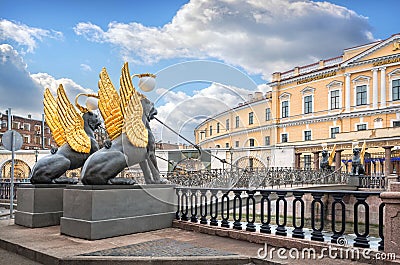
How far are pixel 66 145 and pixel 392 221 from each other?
6255 millimetres

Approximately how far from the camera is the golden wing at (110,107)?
6.88 metres

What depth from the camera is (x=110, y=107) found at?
6.89 m

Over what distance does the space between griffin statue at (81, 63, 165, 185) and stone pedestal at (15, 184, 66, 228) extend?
63.1 inches

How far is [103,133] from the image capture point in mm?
8789

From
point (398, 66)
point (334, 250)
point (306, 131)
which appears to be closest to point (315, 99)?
point (306, 131)

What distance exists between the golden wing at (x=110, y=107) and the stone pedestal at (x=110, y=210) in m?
1.09

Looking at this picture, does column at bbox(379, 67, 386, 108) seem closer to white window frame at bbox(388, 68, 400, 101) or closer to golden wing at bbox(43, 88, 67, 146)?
white window frame at bbox(388, 68, 400, 101)

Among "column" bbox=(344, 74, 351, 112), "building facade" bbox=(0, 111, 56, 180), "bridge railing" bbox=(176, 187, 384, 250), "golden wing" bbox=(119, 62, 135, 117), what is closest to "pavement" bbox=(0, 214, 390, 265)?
"bridge railing" bbox=(176, 187, 384, 250)

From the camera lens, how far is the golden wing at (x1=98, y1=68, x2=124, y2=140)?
6883mm

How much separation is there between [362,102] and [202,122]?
107 feet

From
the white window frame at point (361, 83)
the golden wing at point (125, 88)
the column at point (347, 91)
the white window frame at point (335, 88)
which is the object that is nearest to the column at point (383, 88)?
the white window frame at point (361, 83)

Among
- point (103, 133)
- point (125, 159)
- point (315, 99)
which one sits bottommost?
point (125, 159)

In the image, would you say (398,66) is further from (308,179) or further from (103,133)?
(103,133)

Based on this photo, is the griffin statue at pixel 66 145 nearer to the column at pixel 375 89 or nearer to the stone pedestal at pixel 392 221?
the stone pedestal at pixel 392 221
